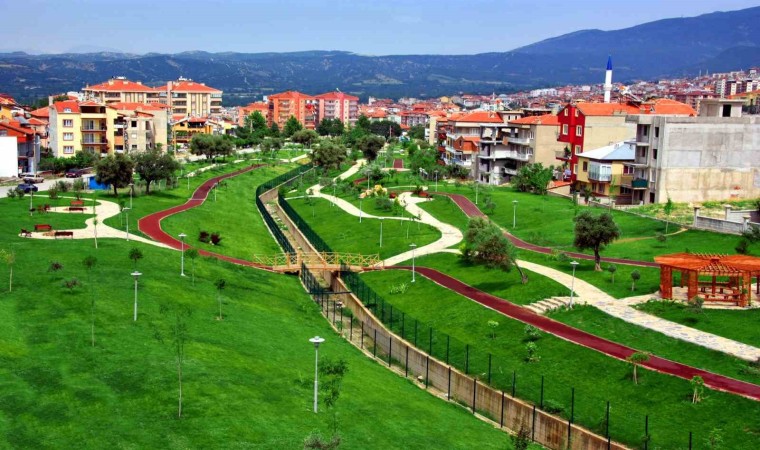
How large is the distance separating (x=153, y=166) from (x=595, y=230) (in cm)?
5375

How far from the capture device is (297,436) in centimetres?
3119

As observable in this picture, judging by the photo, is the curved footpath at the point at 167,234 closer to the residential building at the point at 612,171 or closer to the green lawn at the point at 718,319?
the green lawn at the point at 718,319

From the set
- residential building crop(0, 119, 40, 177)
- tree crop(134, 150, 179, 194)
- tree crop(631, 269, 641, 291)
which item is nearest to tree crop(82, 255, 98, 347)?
tree crop(631, 269, 641, 291)

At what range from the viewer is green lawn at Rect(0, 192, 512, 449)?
30531mm

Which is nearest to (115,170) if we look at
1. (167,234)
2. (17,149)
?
(167,234)

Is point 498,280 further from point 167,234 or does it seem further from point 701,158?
point 701,158

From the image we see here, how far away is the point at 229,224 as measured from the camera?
8812cm

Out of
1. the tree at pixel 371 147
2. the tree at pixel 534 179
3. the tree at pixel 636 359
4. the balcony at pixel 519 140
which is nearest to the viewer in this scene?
the tree at pixel 636 359

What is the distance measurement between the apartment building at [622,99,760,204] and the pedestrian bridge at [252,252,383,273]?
3216cm

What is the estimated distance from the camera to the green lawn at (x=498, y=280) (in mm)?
54688

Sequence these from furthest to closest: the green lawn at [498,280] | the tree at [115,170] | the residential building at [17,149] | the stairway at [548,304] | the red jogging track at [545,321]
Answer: the residential building at [17,149], the tree at [115,170], the green lawn at [498,280], the stairway at [548,304], the red jogging track at [545,321]

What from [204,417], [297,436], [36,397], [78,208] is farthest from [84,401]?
[78,208]

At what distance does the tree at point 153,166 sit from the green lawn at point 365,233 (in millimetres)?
15552

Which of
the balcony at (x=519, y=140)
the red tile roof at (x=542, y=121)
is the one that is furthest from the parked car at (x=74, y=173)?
the red tile roof at (x=542, y=121)
